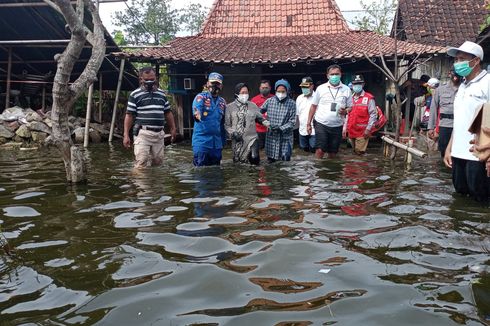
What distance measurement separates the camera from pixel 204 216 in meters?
4.58

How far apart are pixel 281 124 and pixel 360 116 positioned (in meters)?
2.22

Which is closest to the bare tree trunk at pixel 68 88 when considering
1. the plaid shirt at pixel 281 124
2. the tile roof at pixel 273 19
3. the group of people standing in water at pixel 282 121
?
the group of people standing in water at pixel 282 121

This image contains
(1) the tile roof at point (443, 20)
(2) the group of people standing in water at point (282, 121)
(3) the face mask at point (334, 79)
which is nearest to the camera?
(2) the group of people standing in water at point (282, 121)

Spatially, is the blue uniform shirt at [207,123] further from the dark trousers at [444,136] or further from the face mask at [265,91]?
the dark trousers at [444,136]

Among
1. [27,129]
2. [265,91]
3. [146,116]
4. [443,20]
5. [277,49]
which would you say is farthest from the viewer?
[443,20]

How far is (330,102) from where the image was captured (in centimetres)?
817

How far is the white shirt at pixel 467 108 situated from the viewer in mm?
4738

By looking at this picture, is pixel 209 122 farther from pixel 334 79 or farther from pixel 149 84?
pixel 334 79

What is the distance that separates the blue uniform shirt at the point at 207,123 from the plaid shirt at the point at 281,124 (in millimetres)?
1054

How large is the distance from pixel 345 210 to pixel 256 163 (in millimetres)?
3298

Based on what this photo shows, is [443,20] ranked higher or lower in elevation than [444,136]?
higher

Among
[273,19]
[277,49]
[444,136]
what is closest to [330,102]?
[444,136]

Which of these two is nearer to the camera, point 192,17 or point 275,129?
point 275,129

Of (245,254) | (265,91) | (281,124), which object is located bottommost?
(245,254)
